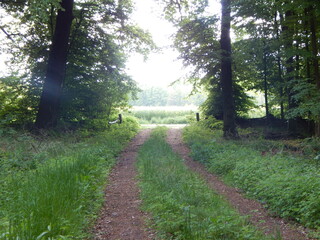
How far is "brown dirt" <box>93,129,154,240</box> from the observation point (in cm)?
443

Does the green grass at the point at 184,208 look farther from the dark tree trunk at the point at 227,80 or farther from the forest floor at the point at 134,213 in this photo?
the dark tree trunk at the point at 227,80

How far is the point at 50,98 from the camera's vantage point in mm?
13320

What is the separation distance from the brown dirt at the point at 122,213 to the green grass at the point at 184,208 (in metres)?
0.22

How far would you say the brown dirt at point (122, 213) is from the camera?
443cm

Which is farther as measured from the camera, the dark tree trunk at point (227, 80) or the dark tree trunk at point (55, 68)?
the dark tree trunk at point (227, 80)

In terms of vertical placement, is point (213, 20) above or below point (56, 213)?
above

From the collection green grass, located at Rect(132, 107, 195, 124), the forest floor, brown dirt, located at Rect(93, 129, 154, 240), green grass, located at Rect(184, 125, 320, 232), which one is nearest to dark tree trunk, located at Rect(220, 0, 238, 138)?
green grass, located at Rect(184, 125, 320, 232)

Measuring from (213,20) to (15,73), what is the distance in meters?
10.3

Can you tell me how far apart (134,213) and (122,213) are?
9.7 inches

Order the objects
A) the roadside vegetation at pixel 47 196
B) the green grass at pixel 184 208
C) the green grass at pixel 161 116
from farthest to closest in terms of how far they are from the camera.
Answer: the green grass at pixel 161 116
the green grass at pixel 184 208
the roadside vegetation at pixel 47 196

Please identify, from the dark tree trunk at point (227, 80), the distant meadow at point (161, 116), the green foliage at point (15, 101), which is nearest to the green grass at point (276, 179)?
the dark tree trunk at point (227, 80)

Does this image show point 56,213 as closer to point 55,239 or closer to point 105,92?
point 55,239

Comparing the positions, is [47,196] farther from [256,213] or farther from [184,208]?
[256,213]

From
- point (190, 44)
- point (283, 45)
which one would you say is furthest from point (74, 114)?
point (283, 45)
